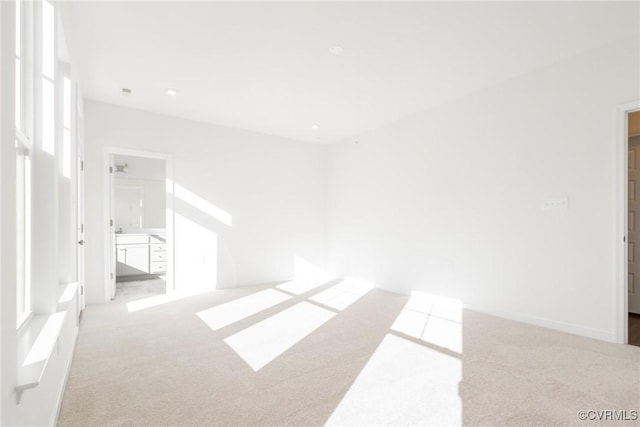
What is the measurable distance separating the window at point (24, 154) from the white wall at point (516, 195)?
402cm

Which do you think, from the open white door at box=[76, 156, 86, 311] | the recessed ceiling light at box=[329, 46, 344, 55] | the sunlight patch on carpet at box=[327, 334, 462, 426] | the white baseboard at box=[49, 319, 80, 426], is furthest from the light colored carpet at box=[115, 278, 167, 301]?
the recessed ceiling light at box=[329, 46, 344, 55]

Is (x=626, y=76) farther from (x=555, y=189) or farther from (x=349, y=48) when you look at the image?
(x=349, y=48)

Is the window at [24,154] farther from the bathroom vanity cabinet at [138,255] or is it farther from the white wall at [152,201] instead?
the white wall at [152,201]

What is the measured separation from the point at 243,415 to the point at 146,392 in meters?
0.70

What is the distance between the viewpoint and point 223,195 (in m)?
5.17

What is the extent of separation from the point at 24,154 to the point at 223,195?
11.6 ft

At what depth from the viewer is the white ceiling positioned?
244cm

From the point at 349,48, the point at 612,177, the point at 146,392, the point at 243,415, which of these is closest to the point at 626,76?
the point at 612,177

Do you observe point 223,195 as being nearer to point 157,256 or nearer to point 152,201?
point 157,256

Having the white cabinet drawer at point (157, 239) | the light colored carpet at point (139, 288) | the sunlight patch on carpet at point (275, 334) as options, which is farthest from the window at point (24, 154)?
the white cabinet drawer at point (157, 239)

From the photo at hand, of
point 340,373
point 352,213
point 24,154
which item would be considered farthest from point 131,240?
point 340,373

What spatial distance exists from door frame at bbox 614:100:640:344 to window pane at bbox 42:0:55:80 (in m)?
4.26

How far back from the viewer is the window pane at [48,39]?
1.84 m

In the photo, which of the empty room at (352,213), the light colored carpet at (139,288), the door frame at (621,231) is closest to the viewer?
the empty room at (352,213)
